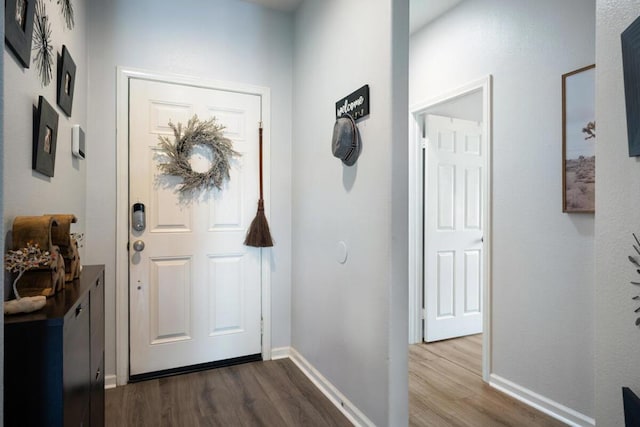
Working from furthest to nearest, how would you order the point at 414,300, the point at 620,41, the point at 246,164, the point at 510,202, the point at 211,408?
the point at 414,300 → the point at 246,164 → the point at 510,202 → the point at 211,408 → the point at 620,41

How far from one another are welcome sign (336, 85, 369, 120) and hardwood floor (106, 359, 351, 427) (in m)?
1.69

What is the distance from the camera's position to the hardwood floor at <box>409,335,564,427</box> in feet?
6.55

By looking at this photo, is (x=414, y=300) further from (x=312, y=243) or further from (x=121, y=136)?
(x=121, y=136)

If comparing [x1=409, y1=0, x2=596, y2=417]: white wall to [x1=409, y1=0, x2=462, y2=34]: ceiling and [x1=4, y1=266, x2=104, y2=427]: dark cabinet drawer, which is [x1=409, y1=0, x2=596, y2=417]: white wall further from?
[x1=4, y1=266, x2=104, y2=427]: dark cabinet drawer

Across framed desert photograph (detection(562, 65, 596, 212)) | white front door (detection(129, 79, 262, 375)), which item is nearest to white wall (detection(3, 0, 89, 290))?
white front door (detection(129, 79, 262, 375))

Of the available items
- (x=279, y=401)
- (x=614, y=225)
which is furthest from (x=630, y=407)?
(x=279, y=401)

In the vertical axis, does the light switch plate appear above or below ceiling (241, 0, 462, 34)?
below

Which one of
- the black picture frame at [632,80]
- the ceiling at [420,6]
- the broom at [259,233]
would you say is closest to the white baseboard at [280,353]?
the broom at [259,233]

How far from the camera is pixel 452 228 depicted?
322cm

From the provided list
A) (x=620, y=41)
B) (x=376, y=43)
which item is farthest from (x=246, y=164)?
(x=620, y=41)

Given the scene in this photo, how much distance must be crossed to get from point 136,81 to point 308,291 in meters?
1.88

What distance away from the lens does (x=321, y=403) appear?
85.5 inches

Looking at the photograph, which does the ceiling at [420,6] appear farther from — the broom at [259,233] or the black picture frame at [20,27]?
the black picture frame at [20,27]

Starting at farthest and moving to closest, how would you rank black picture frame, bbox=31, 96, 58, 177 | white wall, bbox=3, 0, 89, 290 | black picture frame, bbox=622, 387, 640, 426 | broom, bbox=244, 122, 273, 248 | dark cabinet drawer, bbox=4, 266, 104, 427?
1. broom, bbox=244, 122, 273, 248
2. black picture frame, bbox=31, 96, 58, 177
3. white wall, bbox=3, 0, 89, 290
4. black picture frame, bbox=622, 387, 640, 426
5. dark cabinet drawer, bbox=4, 266, 104, 427
